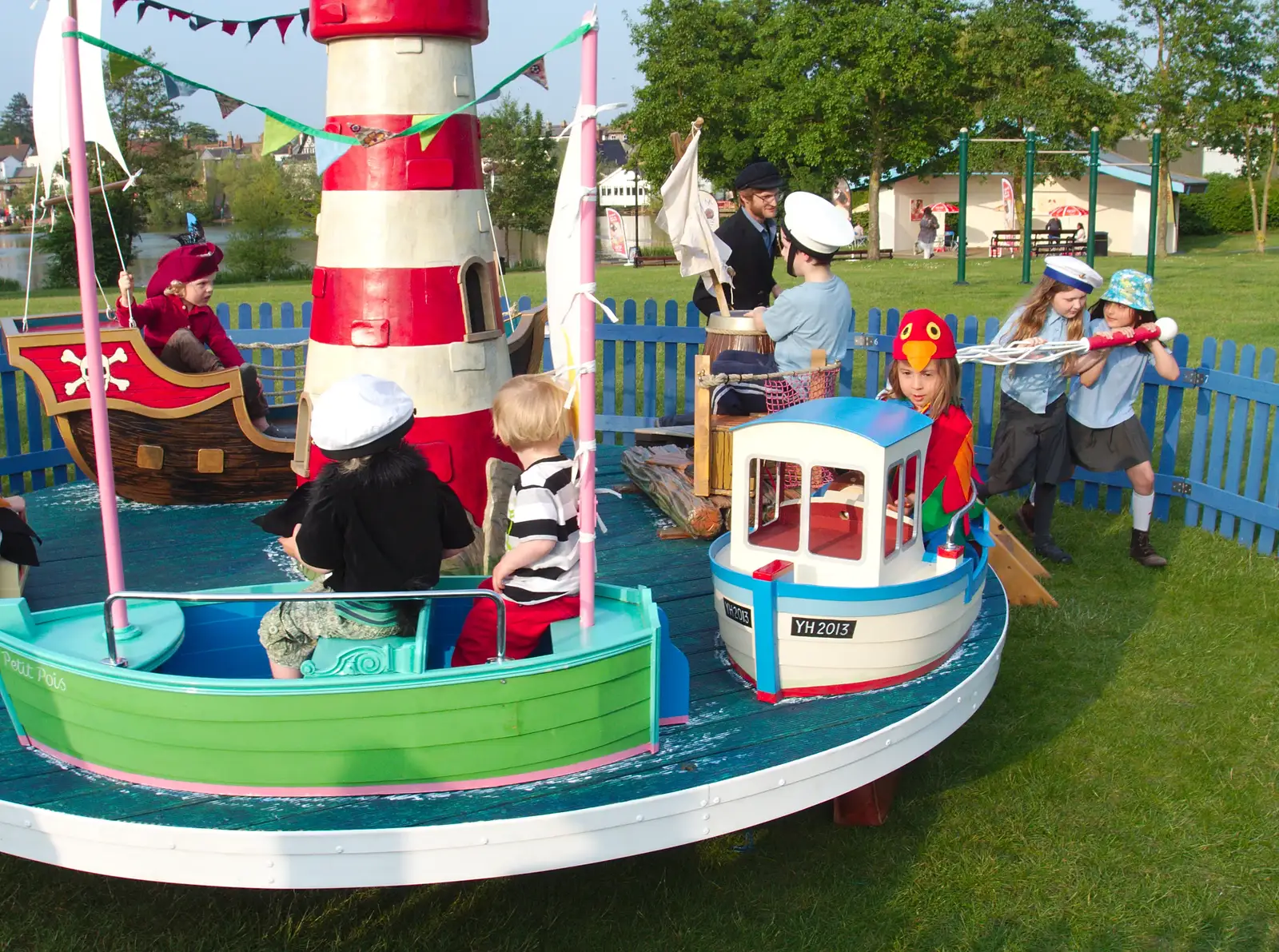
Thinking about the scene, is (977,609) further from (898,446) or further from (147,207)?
(147,207)

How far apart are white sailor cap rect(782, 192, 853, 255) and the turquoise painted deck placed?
1661 mm

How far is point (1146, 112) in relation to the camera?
3984 centimetres

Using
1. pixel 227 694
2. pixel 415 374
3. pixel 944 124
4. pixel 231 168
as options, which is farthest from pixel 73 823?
pixel 231 168

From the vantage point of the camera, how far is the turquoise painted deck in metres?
3.39

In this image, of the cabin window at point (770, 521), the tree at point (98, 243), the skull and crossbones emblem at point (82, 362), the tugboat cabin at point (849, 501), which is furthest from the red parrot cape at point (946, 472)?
the tree at point (98, 243)

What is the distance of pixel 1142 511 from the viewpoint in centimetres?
688

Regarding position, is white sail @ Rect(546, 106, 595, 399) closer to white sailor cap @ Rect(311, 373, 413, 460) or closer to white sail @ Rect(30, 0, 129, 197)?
white sailor cap @ Rect(311, 373, 413, 460)

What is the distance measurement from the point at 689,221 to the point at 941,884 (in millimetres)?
3900

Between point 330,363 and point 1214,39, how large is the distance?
134 feet

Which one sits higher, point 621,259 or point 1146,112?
point 1146,112

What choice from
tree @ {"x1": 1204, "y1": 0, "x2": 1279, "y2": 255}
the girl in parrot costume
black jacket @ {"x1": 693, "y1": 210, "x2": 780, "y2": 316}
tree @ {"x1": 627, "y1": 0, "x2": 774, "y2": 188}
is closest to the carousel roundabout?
the girl in parrot costume

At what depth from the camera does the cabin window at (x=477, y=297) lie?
5082 millimetres

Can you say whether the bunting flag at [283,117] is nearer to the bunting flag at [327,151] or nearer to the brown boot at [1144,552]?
the bunting flag at [327,151]

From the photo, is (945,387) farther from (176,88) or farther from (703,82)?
(703,82)
